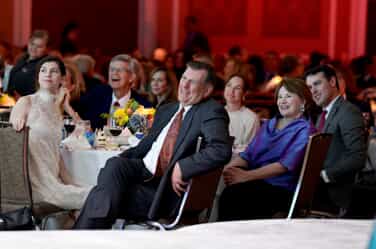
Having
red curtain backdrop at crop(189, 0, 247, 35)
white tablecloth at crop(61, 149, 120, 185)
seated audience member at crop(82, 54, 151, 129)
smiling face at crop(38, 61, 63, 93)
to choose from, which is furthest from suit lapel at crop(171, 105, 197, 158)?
red curtain backdrop at crop(189, 0, 247, 35)

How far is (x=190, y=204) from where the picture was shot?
6.43 metres

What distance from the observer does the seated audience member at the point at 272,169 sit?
7.01 metres

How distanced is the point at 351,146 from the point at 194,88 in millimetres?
1169

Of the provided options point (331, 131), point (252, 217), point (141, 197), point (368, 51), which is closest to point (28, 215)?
point (141, 197)

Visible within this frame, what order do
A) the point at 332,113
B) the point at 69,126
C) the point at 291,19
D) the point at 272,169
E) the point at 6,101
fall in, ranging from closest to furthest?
1. the point at 272,169
2. the point at 332,113
3. the point at 69,126
4. the point at 6,101
5. the point at 291,19

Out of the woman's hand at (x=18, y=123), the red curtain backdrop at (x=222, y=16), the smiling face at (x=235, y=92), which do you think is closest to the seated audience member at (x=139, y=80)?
the smiling face at (x=235, y=92)

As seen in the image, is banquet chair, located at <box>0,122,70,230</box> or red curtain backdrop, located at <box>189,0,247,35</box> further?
red curtain backdrop, located at <box>189,0,247,35</box>

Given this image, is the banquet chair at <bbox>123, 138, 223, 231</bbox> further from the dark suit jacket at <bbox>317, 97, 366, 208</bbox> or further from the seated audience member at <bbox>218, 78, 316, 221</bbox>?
the dark suit jacket at <bbox>317, 97, 366, 208</bbox>

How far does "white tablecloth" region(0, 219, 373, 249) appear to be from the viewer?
322cm

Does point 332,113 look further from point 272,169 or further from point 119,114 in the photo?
point 119,114

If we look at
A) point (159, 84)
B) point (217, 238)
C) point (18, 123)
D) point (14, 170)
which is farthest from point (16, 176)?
point (217, 238)

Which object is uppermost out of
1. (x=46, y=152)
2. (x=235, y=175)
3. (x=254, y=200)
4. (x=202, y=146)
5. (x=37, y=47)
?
(x=37, y=47)

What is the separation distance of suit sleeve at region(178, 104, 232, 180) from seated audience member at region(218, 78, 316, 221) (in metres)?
0.58

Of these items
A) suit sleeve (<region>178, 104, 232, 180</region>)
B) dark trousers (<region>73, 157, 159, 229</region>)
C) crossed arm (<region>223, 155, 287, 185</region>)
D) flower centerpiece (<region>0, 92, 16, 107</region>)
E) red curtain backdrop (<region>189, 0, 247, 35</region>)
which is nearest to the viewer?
suit sleeve (<region>178, 104, 232, 180</region>)
